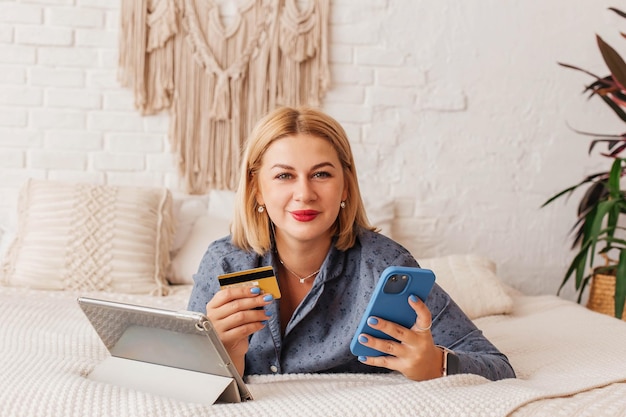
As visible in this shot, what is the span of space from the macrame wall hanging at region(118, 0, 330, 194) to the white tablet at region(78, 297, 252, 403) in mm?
1678

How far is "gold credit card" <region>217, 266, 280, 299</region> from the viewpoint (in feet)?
4.03

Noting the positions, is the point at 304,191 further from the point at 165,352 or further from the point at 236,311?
the point at 165,352

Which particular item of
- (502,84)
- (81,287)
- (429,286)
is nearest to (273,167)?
(429,286)

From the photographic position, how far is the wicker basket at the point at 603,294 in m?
2.63

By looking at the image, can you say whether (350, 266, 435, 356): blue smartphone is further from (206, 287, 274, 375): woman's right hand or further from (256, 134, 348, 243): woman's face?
(256, 134, 348, 243): woman's face

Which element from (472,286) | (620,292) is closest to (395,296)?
(472,286)

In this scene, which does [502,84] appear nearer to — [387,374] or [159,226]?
[159,226]

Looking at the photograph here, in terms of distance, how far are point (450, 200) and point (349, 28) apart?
0.83 meters

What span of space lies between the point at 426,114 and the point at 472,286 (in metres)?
0.99

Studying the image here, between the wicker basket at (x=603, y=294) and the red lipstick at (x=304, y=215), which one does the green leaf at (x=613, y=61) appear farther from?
the red lipstick at (x=304, y=215)

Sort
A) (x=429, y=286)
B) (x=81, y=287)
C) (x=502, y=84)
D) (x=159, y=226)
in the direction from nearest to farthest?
(x=429, y=286) < (x=81, y=287) < (x=159, y=226) < (x=502, y=84)

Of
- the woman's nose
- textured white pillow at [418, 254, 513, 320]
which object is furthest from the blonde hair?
textured white pillow at [418, 254, 513, 320]

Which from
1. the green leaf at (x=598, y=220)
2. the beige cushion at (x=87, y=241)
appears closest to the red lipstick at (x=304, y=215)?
the beige cushion at (x=87, y=241)

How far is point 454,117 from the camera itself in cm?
305
